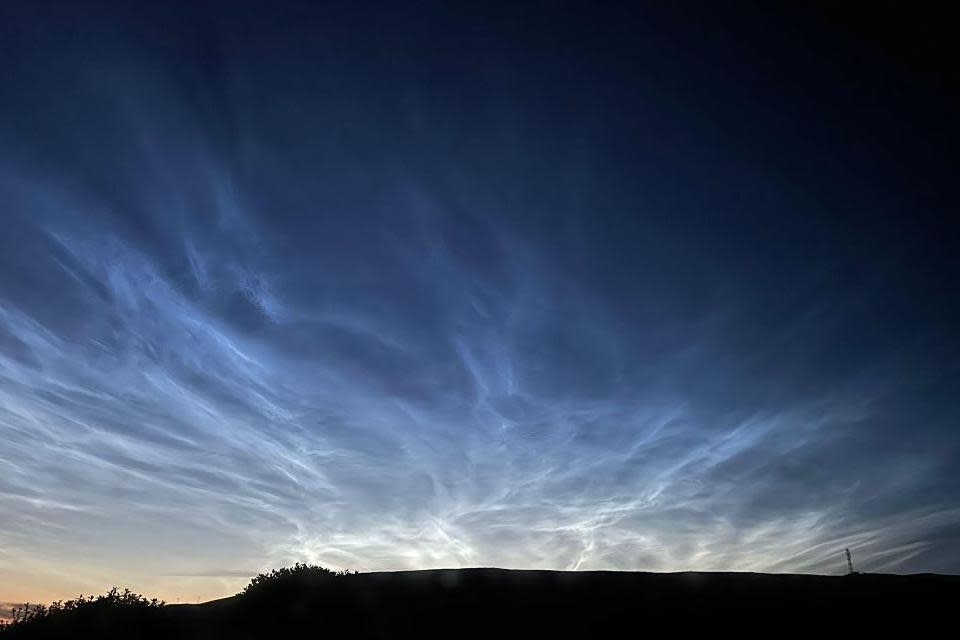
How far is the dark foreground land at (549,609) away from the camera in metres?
18.9

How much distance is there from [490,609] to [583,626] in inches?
149

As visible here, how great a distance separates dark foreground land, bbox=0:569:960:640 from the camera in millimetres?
18891

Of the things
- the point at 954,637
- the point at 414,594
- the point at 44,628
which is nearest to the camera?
the point at 954,637

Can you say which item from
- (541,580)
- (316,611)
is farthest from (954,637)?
(316,611)

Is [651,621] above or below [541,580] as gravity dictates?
below

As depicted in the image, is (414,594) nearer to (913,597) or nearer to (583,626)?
(583,626)

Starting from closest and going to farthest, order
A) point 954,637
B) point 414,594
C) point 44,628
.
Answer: point 954,637
point 44,628
point 414,594

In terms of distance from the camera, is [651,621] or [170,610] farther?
[170,610]

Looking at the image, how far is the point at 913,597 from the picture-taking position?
68.0 ft

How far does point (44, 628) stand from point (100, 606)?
182cm

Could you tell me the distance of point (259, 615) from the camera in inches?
821

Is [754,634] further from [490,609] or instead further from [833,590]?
[490,609]

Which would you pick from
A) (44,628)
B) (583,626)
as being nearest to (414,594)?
(583,626)

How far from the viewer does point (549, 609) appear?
2002 centimetres
